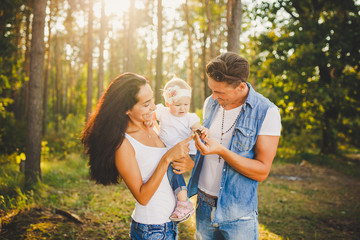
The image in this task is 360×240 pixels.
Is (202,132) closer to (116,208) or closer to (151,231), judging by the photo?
(151,231)

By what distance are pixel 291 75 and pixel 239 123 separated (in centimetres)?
920

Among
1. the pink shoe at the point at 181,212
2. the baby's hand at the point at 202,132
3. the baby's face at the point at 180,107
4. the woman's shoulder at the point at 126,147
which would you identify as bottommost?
the pink shoe at the point at 181,212

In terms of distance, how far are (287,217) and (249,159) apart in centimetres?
514

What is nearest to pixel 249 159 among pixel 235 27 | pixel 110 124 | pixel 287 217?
pixel 110 124

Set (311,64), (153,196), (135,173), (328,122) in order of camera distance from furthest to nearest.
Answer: (328,122)
(311,64)
(153,196)
(135,173)

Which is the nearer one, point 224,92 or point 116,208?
point 224,92

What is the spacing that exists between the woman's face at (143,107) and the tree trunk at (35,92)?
543 cm

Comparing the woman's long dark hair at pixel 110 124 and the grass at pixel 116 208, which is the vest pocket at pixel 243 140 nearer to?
the woman's long dark hair at pixel 110 124

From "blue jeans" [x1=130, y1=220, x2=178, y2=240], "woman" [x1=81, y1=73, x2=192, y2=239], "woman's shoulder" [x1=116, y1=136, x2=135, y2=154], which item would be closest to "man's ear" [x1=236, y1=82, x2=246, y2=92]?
"woman" [x1=81, y1=73, x2=192, y2=239]

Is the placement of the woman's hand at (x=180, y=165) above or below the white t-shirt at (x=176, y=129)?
below

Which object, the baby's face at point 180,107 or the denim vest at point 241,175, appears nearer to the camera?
the denim vest at point 241,175

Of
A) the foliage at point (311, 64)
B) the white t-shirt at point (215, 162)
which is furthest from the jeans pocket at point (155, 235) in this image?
the foliage at point (311, 64)

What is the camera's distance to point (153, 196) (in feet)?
6.93

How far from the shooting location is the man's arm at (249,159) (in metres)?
2.01
